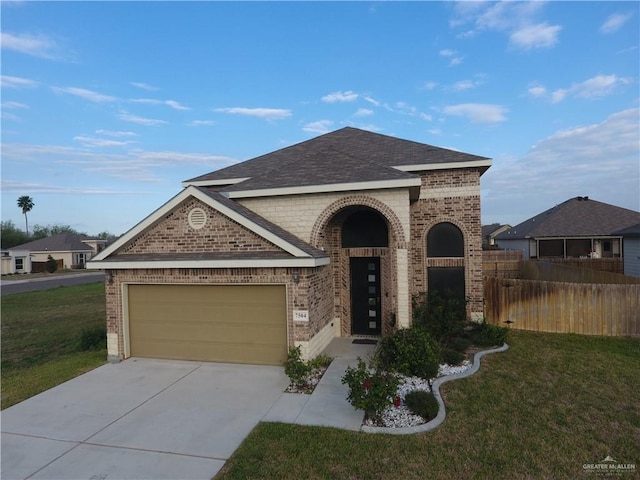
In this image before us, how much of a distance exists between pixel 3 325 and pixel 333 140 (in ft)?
48.5

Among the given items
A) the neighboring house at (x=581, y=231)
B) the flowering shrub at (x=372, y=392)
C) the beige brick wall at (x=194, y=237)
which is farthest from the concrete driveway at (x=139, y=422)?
the neighboring house at (x=581, y=231)

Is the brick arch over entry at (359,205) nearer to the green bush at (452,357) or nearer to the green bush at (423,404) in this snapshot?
the green bush at (452,357)

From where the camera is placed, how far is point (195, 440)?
5.51 metres

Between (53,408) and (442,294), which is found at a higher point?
(442,294)

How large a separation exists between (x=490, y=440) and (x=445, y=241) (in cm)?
727

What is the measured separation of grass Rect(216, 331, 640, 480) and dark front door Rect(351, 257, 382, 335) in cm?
389

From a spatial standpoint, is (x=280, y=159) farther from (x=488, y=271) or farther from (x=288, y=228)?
(x=488, y=271)

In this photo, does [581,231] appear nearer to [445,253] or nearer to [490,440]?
[445,253]

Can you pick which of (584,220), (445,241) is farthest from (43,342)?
(584,220)

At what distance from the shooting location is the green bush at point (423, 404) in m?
5.90

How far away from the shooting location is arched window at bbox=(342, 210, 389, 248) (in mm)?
10992

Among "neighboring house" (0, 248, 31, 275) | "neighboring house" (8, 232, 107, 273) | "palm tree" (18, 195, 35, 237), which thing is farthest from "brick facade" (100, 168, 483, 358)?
"palm tree" (18, 195, 35, 237)

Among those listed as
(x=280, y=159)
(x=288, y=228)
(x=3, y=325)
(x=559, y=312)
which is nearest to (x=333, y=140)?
(x=280, y=159)

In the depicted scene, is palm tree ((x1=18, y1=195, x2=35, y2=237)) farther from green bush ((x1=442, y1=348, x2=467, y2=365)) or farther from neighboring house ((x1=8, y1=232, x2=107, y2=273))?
green bush ((x1=442, y1=348, x2=467, y2=365))
